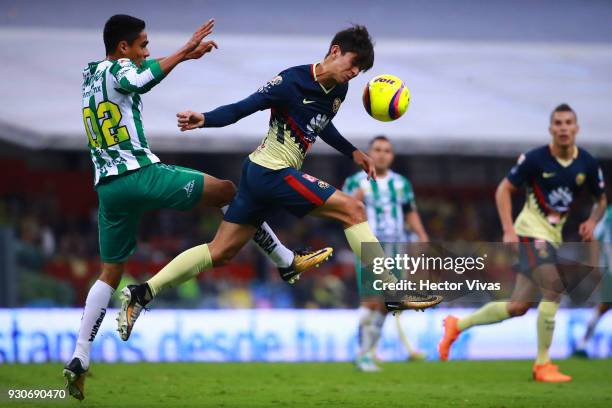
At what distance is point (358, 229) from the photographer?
7.73 metres

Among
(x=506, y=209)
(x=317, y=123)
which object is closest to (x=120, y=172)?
(x=317, y=123)

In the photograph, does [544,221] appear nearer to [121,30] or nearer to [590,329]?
[590,329]

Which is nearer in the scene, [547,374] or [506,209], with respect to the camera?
[547,374]

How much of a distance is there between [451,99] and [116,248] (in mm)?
11872

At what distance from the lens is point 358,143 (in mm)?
16641

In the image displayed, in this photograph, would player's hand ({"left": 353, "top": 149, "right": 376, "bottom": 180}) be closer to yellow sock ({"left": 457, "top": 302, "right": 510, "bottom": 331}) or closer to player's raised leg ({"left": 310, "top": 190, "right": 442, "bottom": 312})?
player's raised leg ({"left": 310, "top": 190, "right": 442, "bottom": 312})

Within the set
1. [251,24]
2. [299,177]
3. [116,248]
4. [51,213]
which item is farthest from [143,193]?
[251,24]

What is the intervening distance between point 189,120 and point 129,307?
1584mm

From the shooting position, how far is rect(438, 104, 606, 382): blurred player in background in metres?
10.0

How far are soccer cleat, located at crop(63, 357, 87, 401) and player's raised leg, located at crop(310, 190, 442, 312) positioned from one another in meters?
2.07

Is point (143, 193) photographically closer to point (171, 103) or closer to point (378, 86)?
point (378, 86)

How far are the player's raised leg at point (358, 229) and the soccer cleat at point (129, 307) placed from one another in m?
1.45

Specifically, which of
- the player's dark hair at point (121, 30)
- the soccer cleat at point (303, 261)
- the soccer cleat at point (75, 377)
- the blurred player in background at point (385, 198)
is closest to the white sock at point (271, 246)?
the soccer cleat at point (303, 261)

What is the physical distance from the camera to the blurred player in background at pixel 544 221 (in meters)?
10.0
